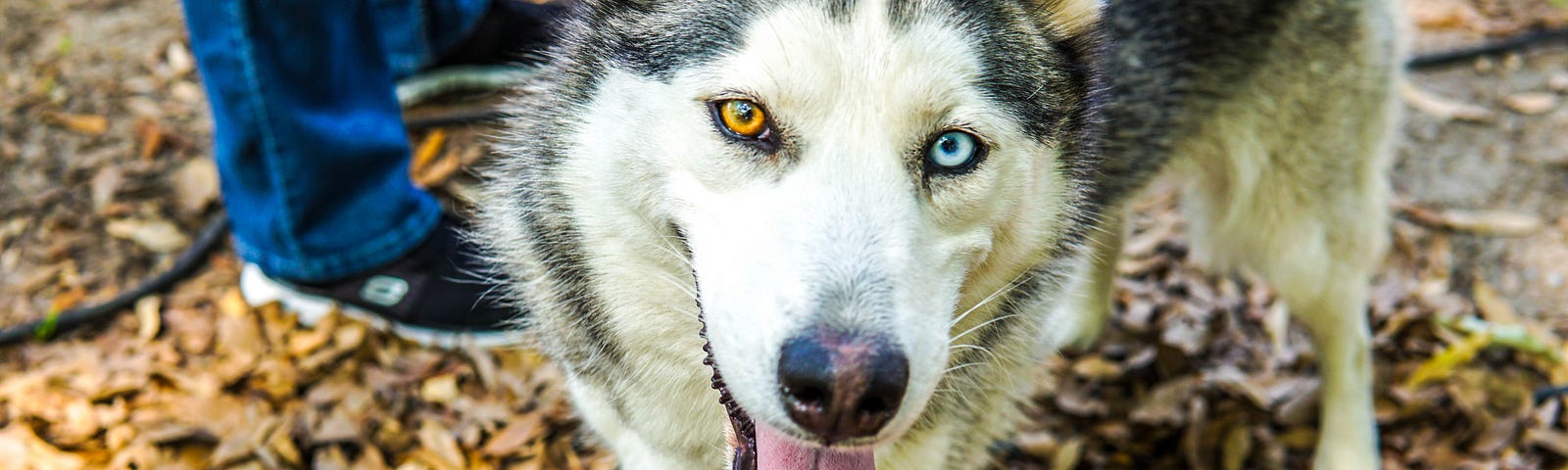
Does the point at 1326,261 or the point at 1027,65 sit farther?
the point at 1326,261

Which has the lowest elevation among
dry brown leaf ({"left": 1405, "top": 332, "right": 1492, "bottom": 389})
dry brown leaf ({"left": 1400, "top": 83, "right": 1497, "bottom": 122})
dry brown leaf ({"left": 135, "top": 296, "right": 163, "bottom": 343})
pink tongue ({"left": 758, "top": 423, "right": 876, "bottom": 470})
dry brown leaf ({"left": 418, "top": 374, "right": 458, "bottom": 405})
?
dry brown leaf ({"left": 1405, "top": 332, "right": 1492, "bottom": 389})

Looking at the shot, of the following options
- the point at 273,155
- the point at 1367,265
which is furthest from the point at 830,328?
the point at 1367,265

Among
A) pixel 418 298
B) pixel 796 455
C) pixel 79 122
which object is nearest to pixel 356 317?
pixel 418 298

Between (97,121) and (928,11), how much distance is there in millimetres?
3371

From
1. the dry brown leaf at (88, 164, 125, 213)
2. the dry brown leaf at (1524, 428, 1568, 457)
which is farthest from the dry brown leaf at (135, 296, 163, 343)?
the dry brown leaf at (1524, 428, 1568, 457)

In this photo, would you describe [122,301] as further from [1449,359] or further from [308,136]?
[1449,359]

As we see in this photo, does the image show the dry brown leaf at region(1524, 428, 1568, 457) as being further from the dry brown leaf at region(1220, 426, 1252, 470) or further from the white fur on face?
the white fur on face

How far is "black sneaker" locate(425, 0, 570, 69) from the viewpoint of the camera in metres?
3.71

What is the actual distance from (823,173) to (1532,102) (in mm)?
4172

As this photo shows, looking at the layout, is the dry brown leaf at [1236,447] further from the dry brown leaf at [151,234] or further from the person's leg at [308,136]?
the dry brown leaf at [151,234]

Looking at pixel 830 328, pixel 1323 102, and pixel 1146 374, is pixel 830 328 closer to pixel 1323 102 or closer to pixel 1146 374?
pixel 1323 102

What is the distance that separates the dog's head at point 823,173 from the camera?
1480mm

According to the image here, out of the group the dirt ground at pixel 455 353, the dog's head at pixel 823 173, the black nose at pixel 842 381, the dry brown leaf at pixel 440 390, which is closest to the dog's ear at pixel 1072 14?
the dog's head at pixel 823 173

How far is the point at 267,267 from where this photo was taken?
2.93 meters
